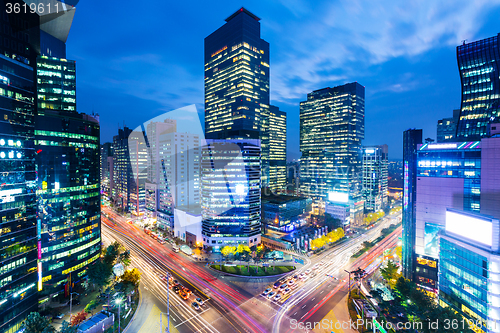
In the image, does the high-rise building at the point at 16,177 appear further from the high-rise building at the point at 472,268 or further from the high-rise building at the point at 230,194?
the high-rise building at the point at 472,268

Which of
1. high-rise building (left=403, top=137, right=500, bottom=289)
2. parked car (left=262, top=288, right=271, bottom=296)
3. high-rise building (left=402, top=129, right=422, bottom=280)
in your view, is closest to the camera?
high-rise building (left=403, top=137, right=500, bottom=289)

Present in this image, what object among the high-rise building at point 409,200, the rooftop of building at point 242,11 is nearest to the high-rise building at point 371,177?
the high-rise building at point 409,200

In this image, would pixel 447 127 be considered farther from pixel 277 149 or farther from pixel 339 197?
pixel 277 149

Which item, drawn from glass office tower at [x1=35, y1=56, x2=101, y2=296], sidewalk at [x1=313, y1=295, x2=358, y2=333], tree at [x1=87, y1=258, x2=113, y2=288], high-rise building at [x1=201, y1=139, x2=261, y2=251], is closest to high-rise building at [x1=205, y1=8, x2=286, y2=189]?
high-rise building at [x1=201, y1=139, x2=261, y2=251]

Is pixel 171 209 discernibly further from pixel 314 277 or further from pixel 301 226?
pixel 314 277

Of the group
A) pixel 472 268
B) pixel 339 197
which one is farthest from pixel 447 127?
pixel 472 268

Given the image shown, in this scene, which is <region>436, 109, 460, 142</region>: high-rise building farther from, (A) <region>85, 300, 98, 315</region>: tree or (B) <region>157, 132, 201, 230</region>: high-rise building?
(A) <region>85, 300, 98, 315</region>: tree
